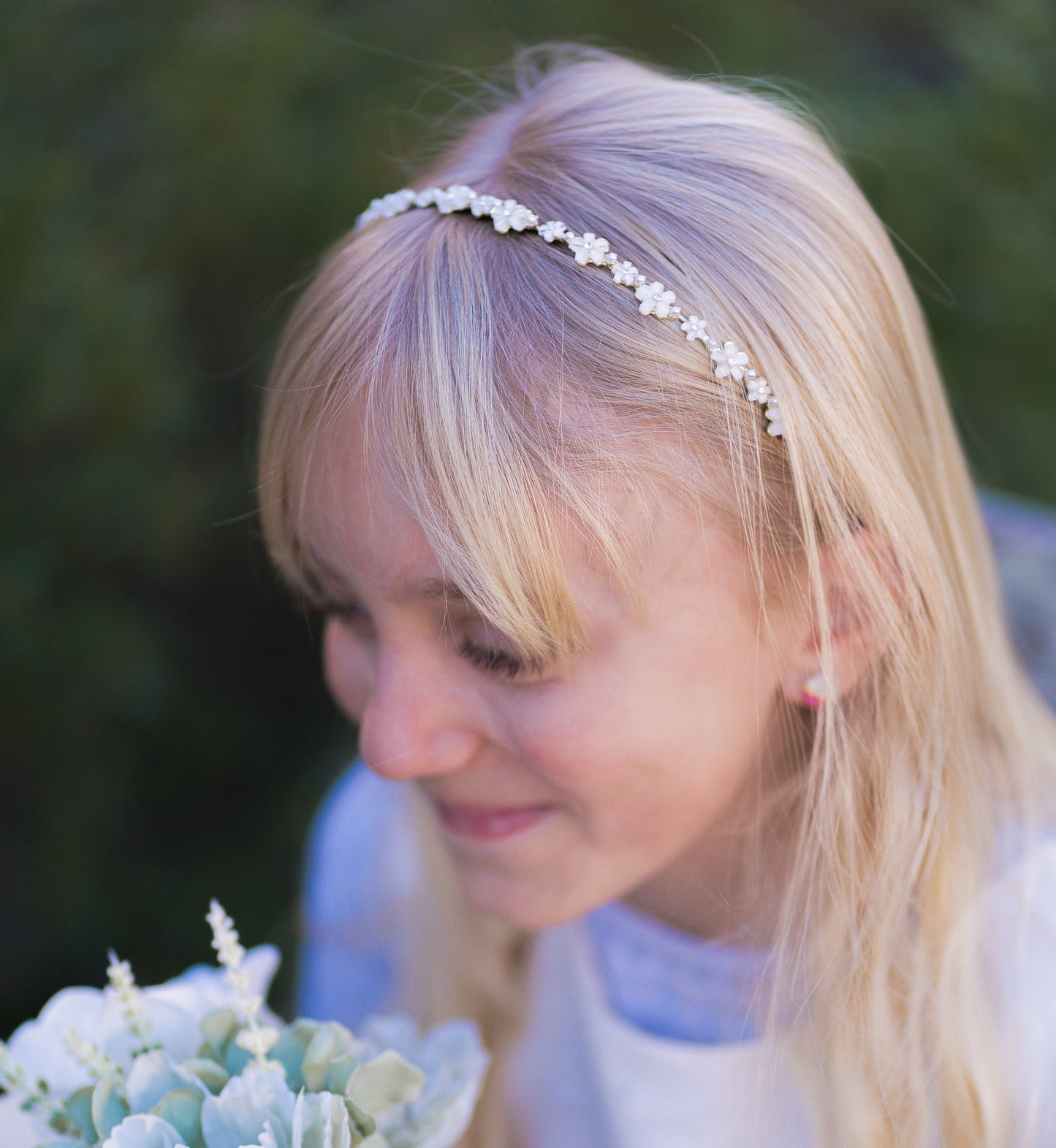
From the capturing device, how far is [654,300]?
1122mm

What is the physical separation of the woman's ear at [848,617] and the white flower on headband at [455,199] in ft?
1.84

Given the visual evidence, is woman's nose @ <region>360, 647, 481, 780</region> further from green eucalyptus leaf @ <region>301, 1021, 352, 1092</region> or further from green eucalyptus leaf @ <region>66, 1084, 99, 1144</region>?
green eucalyptus leaf @ <region>66, 1084, 99, 1144</region>

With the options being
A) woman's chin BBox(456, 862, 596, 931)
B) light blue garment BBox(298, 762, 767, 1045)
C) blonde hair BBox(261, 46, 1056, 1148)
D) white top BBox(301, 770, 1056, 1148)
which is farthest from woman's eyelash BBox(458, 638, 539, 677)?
light blue garment BBox(298, 762, 767, 1045)

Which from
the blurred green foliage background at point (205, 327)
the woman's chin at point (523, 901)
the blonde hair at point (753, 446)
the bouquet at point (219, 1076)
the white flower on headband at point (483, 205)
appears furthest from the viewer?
the blurred green foliage background at point (205, 327)

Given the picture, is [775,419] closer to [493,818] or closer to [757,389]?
[757,389]

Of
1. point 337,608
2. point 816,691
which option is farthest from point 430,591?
point 816,691

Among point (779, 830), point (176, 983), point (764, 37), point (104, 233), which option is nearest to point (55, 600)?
point (104, 233)

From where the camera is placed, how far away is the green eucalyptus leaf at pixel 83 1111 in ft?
2.99

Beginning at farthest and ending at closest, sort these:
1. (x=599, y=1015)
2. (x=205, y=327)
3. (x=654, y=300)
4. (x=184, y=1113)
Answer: (x=205, y=327) < (x=599, y=1015) < (x=654, y=300) < (x=184, y=1113)

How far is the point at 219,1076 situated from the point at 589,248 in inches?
33.9

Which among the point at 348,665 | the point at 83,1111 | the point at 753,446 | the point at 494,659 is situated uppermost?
the point at 753,446

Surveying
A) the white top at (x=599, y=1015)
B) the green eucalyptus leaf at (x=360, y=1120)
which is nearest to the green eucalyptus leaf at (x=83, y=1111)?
the green eucalyptus leaf at (x=360, y=1120)

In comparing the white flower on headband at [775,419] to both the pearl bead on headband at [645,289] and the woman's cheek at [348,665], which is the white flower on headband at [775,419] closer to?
the pearl bead on headband at [645,289]

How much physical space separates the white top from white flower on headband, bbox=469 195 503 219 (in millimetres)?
1063
